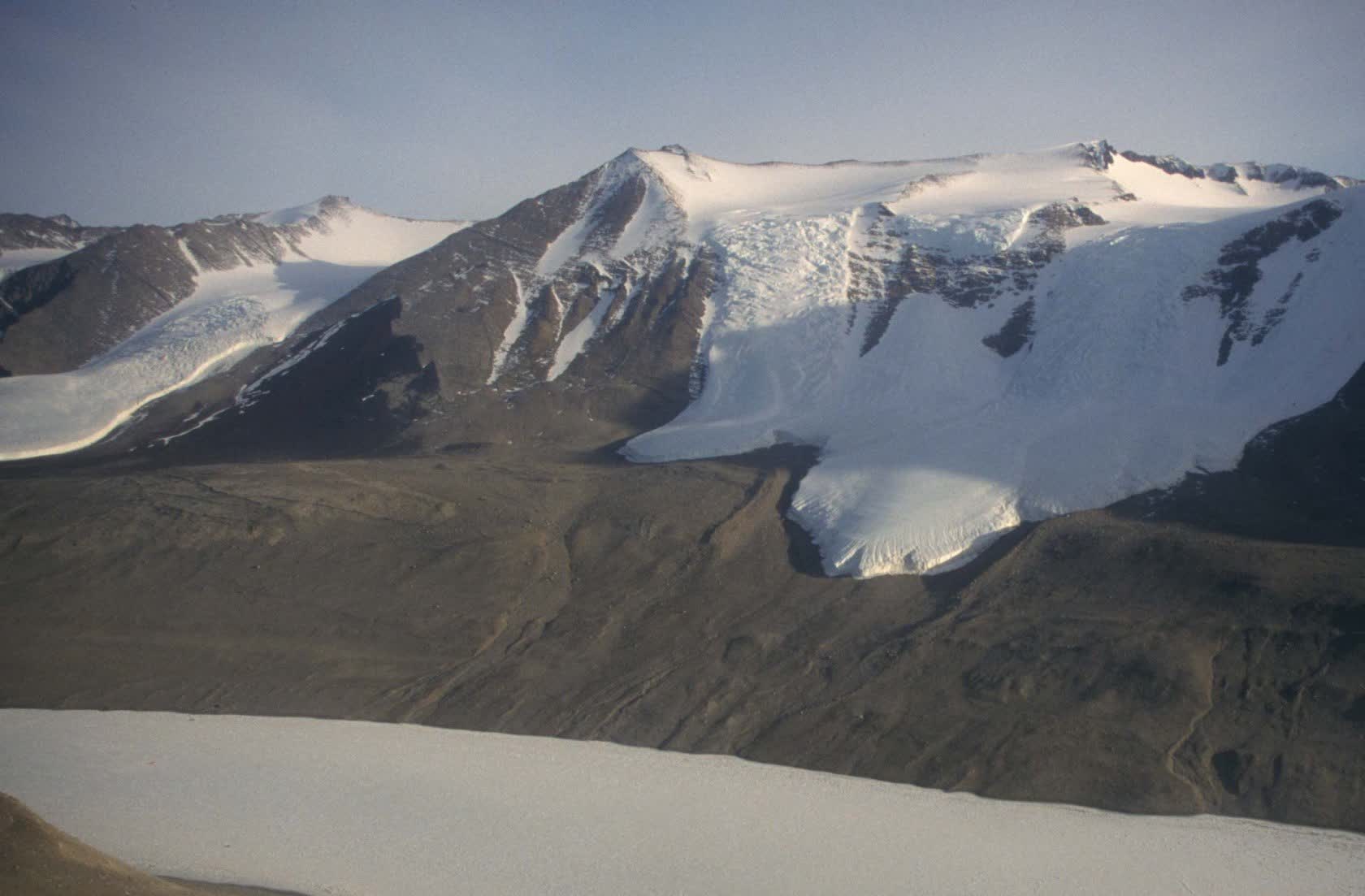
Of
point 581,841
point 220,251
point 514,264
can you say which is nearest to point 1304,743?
point 581,841

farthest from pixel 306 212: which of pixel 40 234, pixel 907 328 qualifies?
pixel 907 328

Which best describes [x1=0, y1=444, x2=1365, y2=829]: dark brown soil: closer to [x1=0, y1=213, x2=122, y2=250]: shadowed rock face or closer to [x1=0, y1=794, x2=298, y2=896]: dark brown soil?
[x1=0, y1=794, x2=298, y2=896]: dark brown soil

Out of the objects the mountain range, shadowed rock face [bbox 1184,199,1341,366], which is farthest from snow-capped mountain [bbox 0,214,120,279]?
shadowed rock face [bbox 1184,199,1341,366]

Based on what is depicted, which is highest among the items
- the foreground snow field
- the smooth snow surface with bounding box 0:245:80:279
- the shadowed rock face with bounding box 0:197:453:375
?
the smooth snow surface with bounding box 0:245:80:279

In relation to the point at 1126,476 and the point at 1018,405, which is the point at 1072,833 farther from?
the point at 1018,405

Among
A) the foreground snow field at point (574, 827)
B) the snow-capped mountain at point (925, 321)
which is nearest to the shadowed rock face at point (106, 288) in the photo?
the snow-capped mountain at point (925, 321)

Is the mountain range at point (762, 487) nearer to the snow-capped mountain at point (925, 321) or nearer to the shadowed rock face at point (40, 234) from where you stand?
the snow-capped mountain at point (925, 321)
